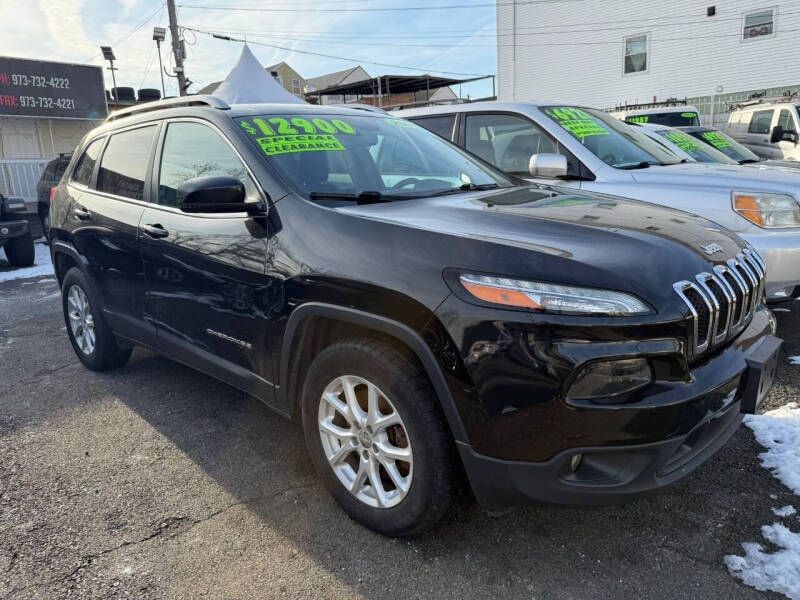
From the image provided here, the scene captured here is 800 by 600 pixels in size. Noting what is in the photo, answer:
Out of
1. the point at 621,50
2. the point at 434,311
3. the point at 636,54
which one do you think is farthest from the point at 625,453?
the point at 621,50

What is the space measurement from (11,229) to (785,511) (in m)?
10.3

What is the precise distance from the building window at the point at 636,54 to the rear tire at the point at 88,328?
20594 mm

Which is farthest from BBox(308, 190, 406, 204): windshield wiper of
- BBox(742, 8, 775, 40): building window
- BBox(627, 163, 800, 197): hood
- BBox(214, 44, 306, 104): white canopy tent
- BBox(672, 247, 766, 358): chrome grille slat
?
BBox(742, 8, 775, 40): building window

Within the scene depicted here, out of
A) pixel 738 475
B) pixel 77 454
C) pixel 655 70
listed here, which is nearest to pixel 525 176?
pixel 738 475

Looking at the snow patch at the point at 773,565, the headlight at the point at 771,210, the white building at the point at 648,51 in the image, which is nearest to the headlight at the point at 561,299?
the snow patch at the point at 773,565

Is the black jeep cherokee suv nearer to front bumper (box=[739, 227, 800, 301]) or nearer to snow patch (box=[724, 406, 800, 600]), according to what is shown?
snow patch (box=[724, 406, 800, 600])

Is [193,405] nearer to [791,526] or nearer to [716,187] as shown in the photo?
[791,526]

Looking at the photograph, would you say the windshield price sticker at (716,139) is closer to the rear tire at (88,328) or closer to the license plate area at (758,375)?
the license plate area at (758,375)

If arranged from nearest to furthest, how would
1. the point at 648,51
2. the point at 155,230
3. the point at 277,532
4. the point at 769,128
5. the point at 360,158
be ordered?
the point at 277,532 → the point at 360,158 → the point at 155,230 → the point at 769,128 → the point at 648,51

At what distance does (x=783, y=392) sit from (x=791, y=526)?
1431 mm

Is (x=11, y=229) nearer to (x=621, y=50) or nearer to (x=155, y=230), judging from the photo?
(x=155, y=230)

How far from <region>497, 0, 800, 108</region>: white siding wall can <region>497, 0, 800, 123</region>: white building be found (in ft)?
0.10

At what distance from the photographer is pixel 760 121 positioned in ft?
40.4

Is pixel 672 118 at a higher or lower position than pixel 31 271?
higher
